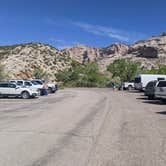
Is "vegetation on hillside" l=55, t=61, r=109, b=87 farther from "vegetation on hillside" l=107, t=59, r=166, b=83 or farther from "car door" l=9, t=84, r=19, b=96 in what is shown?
"car door" l=9, t=84, r=19, b=96

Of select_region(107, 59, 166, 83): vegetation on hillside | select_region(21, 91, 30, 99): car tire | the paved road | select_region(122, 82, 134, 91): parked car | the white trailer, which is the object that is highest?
select_region(107, 59, 166, 83): vegetation on hillside

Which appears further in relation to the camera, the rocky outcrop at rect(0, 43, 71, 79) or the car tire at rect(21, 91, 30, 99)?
the rocky outcrop at rect(0, 43, 71, 79)

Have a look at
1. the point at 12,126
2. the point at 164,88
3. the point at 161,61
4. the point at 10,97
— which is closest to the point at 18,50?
the point at 161,61

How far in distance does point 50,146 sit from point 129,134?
3.38 meters

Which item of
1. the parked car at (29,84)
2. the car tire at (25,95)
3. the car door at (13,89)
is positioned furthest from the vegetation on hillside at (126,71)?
the car door at (13,89)

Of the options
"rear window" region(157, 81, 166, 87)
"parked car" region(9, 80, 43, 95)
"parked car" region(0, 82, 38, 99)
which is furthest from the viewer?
"parked car" region(9, 80, 43, 95)

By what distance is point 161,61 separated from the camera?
148 meters

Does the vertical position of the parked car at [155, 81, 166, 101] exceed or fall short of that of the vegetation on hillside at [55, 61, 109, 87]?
it falls short

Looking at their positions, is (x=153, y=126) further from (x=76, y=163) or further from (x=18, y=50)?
(x=18, y=50)

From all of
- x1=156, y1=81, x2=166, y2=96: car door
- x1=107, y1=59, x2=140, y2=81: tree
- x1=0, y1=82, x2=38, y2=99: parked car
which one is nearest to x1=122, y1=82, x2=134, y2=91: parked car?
x1=107, y1=59, x2=140, y2=81: tree

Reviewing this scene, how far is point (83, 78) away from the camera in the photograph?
96438 millimetres

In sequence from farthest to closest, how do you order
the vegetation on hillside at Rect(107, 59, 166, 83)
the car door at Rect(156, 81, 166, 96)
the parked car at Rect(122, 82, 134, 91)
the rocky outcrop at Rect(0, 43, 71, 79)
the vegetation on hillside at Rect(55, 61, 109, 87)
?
the rocky outcrop at Rect(0, 43, 71, 79) → the vegetation on hillside at Rect(55, 61, 109, 87) → the vegetation on hillside at Rect(107, 59, 166, 83) → the parked car at Rect(122, 82, 134, 91) → the car door at Rect(156, 81, 166, 96)

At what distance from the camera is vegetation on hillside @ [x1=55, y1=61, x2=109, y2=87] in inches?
3669

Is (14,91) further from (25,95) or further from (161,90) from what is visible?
(161,90)
